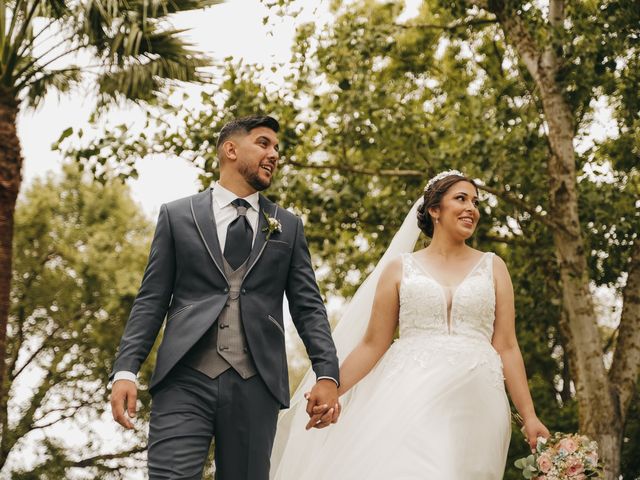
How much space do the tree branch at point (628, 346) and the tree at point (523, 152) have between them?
0.02 metres

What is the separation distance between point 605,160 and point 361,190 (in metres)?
3.80

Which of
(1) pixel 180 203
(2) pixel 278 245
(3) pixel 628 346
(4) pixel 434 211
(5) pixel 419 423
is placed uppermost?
(1) pixel 180 203

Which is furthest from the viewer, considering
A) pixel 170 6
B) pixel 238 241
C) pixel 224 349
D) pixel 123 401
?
pixel 170 6

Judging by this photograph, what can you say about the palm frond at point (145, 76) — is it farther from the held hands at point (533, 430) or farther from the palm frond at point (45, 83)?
the held hands at point (533, 430)

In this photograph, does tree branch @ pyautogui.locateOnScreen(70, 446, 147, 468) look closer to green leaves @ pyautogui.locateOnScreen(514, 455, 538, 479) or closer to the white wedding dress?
the white wedding dress

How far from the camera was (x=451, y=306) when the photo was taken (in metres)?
5.29

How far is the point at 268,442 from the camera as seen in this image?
4.21 m

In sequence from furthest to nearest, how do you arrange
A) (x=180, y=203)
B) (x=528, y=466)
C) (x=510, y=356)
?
(x=510, y=356) → (x=528, y=466) → (x=180, y=203)

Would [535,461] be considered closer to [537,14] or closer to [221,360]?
[221,360]

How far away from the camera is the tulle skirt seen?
4.66 m

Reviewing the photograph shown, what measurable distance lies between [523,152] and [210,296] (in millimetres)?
9024

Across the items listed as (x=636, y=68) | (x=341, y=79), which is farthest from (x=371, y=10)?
(x=636, y=68)

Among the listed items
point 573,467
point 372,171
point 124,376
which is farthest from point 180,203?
point 372,171

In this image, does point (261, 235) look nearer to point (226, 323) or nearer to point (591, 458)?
point (226, 323)
